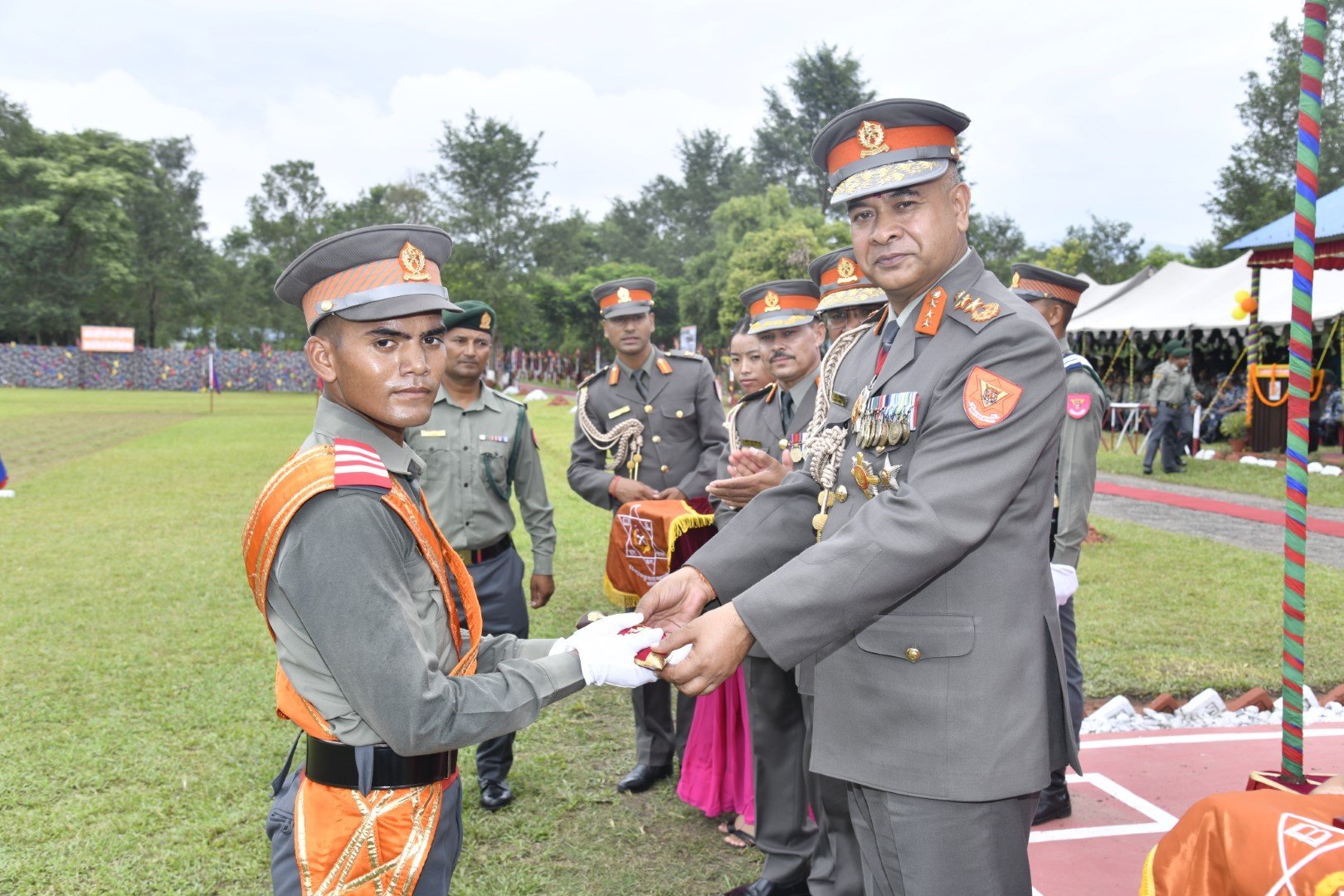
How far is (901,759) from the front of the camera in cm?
199

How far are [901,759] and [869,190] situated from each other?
1305 mm

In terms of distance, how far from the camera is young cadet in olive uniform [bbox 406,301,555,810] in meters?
4.48

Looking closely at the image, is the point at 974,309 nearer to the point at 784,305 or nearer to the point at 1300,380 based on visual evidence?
the point at 1300,380

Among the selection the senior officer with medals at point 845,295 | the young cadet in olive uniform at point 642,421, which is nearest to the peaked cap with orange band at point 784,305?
the senior officer with medals at point 845,295

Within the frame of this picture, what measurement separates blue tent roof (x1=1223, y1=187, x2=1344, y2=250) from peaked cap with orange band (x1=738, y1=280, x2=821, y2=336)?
5041 mm

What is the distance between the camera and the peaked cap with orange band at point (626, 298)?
5.53 metres

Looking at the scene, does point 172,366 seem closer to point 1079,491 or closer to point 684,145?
point 684,145

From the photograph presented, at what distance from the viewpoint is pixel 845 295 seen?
436 cm

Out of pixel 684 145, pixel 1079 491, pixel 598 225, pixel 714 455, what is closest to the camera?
pixel 1079 491

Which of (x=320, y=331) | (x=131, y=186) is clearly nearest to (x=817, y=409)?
(x=320, y=331)

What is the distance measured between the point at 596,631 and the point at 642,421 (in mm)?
3212

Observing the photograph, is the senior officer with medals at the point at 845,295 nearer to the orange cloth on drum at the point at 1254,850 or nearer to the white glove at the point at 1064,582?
the white glove at the point at 1064,582

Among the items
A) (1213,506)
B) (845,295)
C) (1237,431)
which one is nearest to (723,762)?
(845,295)

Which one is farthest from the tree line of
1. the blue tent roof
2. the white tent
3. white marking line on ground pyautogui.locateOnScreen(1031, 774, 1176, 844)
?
white marking line on ground pyautogui.locateOnScreen(1031, 774, 1176, 844)
